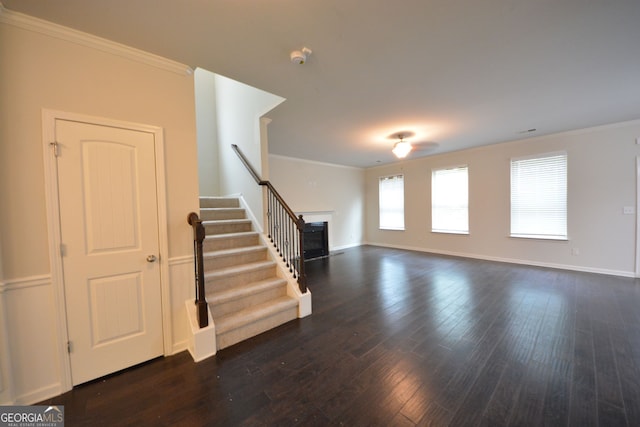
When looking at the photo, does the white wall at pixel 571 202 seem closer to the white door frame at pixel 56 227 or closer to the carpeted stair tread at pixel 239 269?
the carpeted stair tread at pixel 239 269

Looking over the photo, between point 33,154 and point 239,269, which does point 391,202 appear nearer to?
point 239,269

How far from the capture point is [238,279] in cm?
281

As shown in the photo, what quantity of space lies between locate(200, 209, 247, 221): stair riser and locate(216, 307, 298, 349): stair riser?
181 cm

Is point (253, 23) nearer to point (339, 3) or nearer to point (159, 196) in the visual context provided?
point (339, 3)

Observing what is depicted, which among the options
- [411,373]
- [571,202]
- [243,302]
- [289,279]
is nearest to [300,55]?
[289,279]

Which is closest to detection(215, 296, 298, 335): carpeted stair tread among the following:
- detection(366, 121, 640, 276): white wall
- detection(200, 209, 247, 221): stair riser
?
detection(200, 209, 247, 221): stair riser

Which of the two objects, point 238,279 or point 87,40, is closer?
point 87,40

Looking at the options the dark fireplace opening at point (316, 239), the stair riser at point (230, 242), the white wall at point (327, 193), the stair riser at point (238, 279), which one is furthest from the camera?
the dark fireplace opening at point (316, 239)

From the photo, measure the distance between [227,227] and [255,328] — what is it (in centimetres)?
156

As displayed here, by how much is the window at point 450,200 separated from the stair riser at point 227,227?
16.8 ft

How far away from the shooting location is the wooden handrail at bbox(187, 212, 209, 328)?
2176 mm

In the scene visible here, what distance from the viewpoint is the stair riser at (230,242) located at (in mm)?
3016

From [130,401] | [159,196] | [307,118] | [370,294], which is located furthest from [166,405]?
[307,118]

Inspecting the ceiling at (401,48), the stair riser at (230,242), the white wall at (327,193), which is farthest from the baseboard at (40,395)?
the white wall at (327,193)
